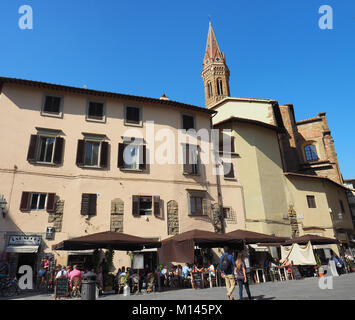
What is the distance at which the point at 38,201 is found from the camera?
15.8 meters

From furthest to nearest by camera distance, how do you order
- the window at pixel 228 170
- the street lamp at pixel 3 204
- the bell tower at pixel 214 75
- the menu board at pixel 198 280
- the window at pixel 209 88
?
the window at pixel 209 88 → the bell tower at pixel 214 75 → the window at pixel 228 170 → the street lamp at pixel 3 204 → the menu board at pixel 198 280

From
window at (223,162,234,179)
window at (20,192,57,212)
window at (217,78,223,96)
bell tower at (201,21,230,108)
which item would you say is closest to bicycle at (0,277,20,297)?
window at (20,192,57,212)

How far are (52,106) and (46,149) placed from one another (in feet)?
9.15

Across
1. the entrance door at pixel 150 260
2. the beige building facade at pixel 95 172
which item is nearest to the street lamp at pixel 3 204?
the beige building facade at pixel 95 172

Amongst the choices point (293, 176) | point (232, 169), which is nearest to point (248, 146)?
point (232, 169)

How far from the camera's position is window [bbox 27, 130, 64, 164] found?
1638cm

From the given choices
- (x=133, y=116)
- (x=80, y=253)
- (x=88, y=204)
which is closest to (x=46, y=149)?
(x=88, y=204)

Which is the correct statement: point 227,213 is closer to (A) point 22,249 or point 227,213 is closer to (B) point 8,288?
(A) point 22,249

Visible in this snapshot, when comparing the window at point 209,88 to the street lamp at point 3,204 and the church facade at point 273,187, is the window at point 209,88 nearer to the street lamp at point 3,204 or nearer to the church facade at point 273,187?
the church facade at point 273,187

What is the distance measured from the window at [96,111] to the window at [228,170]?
9074 mm

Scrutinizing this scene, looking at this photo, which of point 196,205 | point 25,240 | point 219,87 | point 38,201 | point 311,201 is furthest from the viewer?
point 219,87

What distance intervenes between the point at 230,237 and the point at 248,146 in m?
9.34

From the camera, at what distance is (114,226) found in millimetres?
16578

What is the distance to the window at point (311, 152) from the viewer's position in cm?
3381
